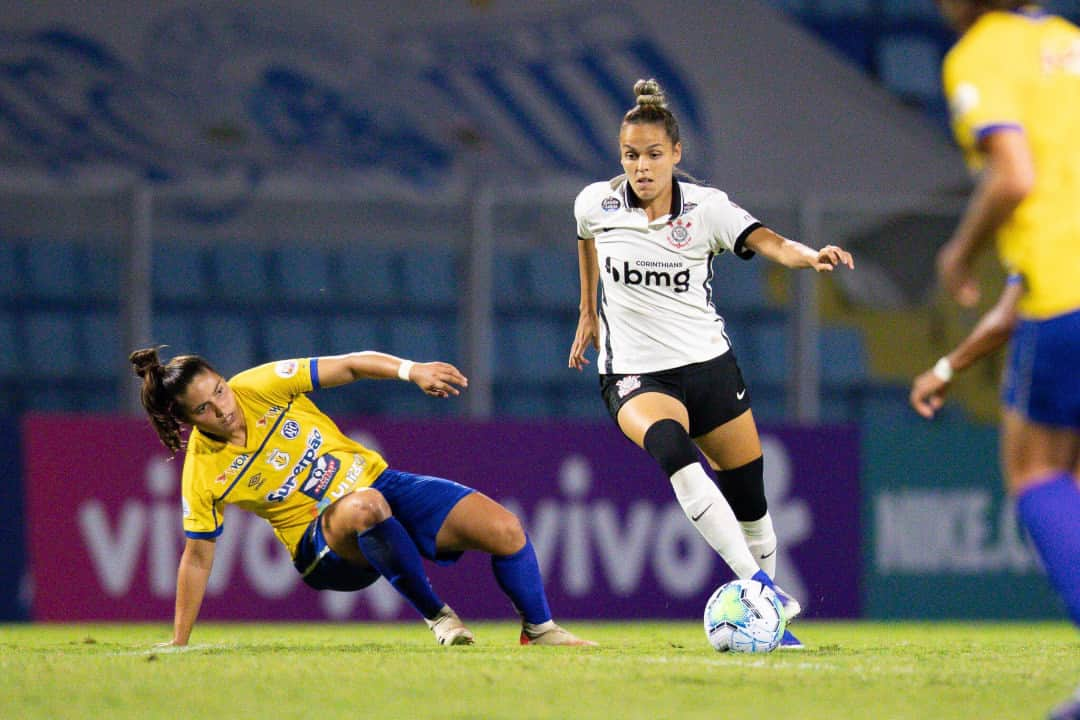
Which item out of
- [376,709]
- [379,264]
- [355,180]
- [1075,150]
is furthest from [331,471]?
[355,180]

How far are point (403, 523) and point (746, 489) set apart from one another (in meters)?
1.30

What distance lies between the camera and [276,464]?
5.95 meters

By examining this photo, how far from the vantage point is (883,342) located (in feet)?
34.4

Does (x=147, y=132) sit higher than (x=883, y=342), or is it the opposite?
(x=147, y=132)

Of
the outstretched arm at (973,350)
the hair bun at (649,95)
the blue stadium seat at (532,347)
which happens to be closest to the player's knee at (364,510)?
the hair bun at (649,95)

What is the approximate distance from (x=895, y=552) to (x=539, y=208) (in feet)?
9.66

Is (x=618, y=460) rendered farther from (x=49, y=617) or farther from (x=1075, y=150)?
(x=1075, y=150)

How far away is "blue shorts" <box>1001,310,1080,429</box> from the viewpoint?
361cm

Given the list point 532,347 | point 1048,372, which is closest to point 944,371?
point 1048,372

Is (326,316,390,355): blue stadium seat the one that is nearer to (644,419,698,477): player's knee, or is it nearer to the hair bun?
the hair bun

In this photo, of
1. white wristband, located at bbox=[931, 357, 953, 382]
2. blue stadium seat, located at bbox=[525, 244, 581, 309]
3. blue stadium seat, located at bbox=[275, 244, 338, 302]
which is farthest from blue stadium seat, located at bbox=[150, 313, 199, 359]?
white wristband, located at bbox=[931, 357, 953, 382]

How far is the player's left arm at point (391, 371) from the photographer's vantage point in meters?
5.55

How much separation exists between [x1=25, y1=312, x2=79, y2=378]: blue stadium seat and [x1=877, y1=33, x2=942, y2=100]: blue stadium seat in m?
8.94

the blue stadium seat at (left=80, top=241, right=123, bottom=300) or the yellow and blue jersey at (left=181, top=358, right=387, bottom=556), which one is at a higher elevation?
the blue stadium seat at (left=80, top=241, right=123, bottom=300)
